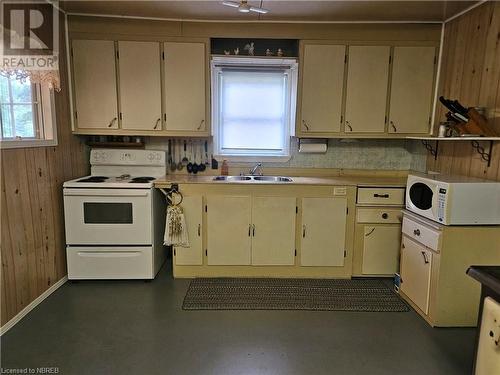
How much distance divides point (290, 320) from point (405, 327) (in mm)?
845

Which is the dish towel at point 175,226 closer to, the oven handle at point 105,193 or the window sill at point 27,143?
the oven handle at point 105,193

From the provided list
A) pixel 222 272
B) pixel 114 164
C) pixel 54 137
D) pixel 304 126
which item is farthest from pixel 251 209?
pixel 54 137

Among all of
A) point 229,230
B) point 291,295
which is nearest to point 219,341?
point 291,295

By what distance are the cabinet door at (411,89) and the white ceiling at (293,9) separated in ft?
1.04

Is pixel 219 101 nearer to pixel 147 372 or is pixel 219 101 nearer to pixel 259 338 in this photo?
pixel 259 338

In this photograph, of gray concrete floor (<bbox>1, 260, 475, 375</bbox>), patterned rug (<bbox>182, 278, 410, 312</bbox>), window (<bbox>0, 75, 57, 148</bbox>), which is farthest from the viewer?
patterned rug (<bbox>182, 278, 410, 312</bbox>)

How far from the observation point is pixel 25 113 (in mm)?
2592

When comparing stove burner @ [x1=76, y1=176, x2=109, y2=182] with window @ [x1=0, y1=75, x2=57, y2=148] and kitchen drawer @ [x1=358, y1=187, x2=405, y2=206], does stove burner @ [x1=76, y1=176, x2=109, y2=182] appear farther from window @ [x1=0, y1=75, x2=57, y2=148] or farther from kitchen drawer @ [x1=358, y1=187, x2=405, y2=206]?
kitchen drawer @ [x1=358, y1=187, x2=405, y2=206]

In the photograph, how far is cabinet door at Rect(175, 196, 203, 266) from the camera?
3.08m

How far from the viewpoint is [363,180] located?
3.28 m

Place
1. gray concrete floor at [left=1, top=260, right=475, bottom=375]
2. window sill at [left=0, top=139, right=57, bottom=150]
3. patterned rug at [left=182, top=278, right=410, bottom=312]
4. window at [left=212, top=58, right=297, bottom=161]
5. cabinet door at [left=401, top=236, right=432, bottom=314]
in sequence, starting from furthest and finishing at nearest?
window at [left=212, top=58, right=297, bottom=161] → patterned rug at [left=182, top=278, right=410, bottom=312] → cabinet door at [left=401, top=236, right=432, bottom=314] → window sill at [left=0, top=139, right=57, bottom=150] → gray concrete floor at [left=1, top=260, right=475, bottom=375]

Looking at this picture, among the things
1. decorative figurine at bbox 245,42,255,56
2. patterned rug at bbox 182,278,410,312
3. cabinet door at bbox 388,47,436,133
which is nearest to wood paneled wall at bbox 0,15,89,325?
patterned rug at bbox 182,278,410,312

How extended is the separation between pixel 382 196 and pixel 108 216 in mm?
2535

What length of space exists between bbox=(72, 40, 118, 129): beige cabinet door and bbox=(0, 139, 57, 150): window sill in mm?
453
